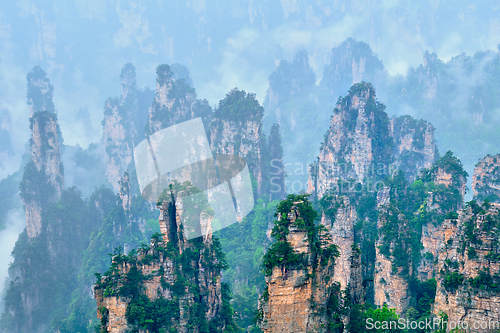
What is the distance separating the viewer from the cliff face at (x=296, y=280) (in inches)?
838

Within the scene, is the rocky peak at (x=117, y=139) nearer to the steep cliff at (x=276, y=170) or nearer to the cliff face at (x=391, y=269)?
the steep cliff at (x=276, y=170)

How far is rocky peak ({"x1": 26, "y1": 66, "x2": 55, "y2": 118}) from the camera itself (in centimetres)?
9681

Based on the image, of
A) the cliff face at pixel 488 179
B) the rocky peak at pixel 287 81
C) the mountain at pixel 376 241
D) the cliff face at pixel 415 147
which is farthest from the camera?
the rocky peak at pixel 287 81

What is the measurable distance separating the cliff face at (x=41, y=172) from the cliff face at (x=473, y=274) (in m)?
65.4

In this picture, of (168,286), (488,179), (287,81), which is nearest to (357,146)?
(488,179)

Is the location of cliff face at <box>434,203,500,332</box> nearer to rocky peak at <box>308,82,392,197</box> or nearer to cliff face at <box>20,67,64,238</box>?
rocky peak at <box>308,82,392,197</box>

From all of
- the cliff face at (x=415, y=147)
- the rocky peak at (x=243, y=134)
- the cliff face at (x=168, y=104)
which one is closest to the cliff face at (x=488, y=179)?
the cliff face at (x=415, y=147)

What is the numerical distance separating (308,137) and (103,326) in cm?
8631

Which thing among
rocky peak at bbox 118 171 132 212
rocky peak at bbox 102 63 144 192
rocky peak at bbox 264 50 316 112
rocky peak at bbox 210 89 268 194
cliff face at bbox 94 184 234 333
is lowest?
cliff face at bbox 94 184 234 333

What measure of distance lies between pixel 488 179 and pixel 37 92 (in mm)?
93622

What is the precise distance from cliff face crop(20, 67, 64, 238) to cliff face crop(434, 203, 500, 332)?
65394 millimetres

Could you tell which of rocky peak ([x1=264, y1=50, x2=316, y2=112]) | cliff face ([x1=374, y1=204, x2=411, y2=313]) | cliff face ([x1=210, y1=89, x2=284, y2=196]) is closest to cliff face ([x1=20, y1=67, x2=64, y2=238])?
cliff face ([x1=210, y1=89, x2=284, y2=196])

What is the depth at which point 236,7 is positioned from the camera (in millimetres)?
142125

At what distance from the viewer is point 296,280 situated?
70.2 feet
